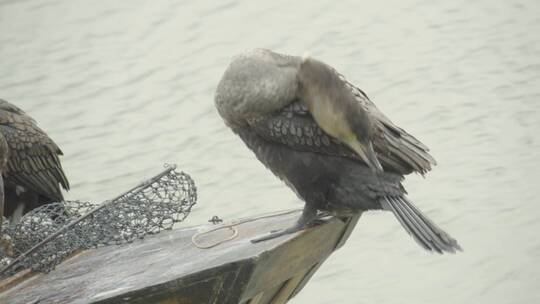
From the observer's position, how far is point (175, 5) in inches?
468

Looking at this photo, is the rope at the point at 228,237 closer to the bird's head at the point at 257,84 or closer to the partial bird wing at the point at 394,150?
the bird's head at the point at 257,84

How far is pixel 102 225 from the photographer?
17.3ft

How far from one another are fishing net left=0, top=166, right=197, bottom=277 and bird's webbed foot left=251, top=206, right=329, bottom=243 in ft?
2.54

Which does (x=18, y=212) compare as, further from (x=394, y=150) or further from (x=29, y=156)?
(x=394, y=150)

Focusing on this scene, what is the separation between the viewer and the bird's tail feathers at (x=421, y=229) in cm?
449

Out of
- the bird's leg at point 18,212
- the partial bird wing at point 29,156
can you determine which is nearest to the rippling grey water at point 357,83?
the partial bird wing at point 29,156

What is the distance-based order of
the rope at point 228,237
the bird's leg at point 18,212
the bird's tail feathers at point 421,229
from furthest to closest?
the bird's leg at point 18,212 → the rope at point 228,237 → the bird's tail feathers at point 421,229

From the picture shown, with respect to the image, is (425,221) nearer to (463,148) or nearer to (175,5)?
(463,148)

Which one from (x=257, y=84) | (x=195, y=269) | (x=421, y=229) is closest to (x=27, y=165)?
(x=257, y=84)

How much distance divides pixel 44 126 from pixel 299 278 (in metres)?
6.07

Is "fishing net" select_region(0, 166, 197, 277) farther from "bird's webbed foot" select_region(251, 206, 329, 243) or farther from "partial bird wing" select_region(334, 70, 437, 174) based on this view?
"partial bird wing" select_region(334, 70, 437, 174)

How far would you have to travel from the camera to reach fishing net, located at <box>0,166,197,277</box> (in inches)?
200

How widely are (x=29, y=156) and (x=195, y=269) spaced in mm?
3163

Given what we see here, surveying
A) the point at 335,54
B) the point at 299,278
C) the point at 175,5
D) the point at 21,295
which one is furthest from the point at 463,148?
the point at 21,295
